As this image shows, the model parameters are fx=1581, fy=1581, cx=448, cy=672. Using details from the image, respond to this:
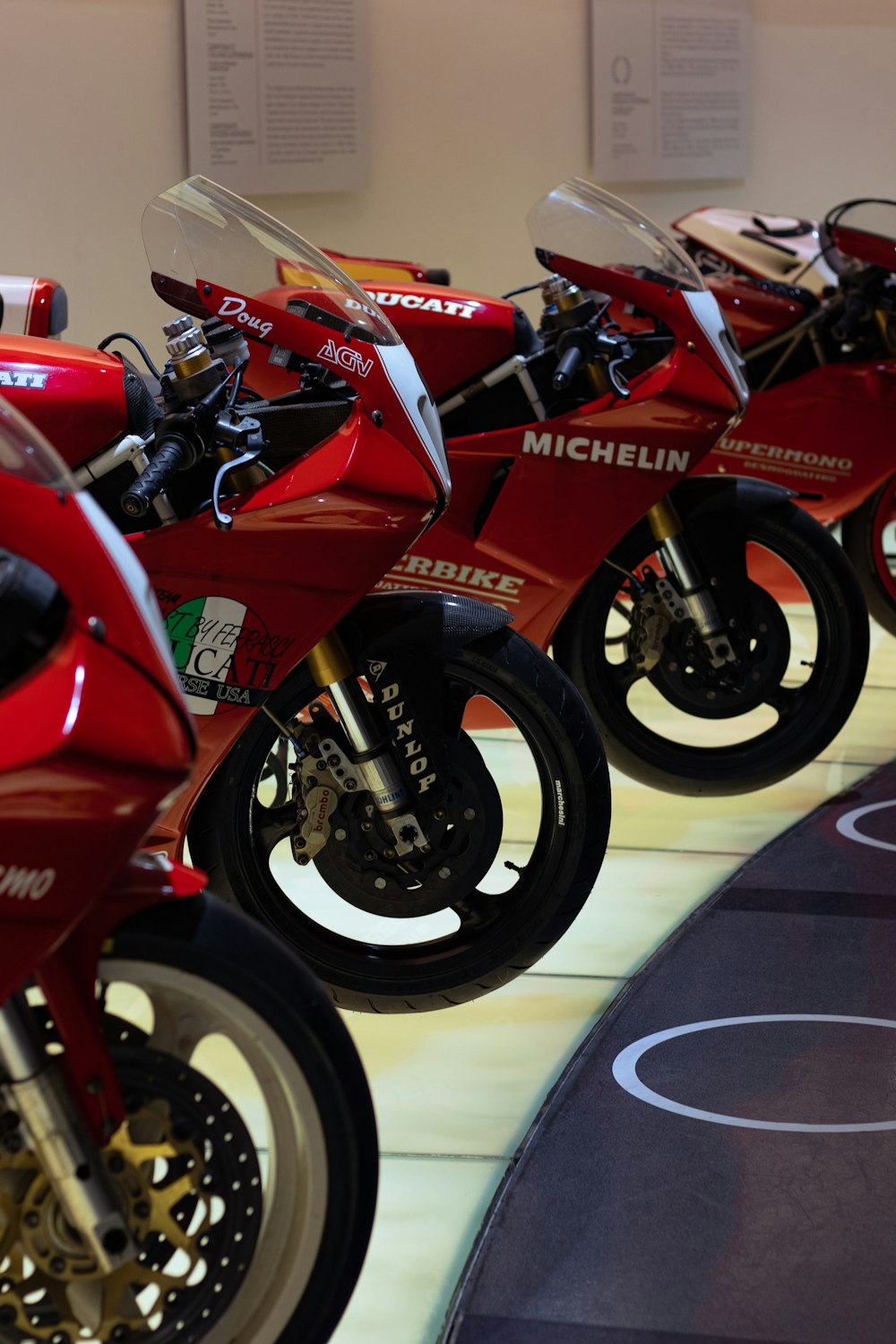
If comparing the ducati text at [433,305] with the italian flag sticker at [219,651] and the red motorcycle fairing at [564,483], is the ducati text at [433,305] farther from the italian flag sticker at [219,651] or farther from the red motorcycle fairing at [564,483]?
the italian flag sticker at [219,651]

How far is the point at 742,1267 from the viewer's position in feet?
6.03

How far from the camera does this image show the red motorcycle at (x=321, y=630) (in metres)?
2.17

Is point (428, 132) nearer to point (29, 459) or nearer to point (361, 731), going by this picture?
point (361, 731)

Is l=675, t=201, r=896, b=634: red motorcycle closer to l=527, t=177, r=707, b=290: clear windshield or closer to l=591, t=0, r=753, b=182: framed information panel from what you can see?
l=527, t=177, r=707, b=290: clear windshield

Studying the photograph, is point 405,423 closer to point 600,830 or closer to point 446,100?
point 600,830

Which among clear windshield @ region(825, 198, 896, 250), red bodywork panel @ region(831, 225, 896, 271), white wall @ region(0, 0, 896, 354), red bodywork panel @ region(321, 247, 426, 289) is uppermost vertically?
white wall @ region(0, 0, 896, 354)

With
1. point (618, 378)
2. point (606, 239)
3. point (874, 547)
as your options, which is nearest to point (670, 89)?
point (874, 547)

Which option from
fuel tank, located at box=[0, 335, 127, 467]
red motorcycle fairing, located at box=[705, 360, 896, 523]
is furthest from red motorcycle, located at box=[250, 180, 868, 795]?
red motorcycle fairing, located at box=[705, 360, 896, 523]

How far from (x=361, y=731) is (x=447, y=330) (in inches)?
42.1

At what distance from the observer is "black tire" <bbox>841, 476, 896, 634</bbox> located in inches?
165

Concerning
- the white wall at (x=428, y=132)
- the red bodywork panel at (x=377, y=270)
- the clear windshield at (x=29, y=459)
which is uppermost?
the white wall at (x=428, y=132)

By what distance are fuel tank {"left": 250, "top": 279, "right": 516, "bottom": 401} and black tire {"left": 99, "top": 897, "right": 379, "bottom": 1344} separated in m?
1.77

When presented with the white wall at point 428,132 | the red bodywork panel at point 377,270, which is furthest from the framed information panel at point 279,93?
the red bodywork panel at point 377,270

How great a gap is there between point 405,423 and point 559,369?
0.80 meters
